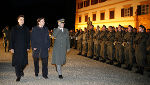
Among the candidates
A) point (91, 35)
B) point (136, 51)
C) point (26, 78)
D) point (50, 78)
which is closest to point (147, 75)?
point (136, 51)

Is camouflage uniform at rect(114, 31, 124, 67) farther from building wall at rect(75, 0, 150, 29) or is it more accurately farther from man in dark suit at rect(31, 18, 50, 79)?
building wall at rect(75, 0, 150, 29)

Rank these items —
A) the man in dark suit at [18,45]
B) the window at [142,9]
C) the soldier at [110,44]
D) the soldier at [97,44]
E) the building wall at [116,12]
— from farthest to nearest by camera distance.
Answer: the building wall at [116,12] < the window at [142,9] < the soldier at [97,44] < the soldier at [110,44] < the man in dark suit at [18,45]

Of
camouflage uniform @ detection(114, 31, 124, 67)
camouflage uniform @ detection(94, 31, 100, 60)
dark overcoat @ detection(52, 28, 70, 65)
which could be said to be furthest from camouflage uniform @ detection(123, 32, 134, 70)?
dark overcoat @ detection(52, 28, 70, 65)

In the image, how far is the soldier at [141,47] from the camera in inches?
400

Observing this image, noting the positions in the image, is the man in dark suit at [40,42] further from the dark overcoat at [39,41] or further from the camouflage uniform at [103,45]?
the camouflage uniform at [103,45]

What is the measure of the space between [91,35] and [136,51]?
511cm

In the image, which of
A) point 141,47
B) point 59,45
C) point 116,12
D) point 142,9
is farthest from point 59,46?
point 116,12

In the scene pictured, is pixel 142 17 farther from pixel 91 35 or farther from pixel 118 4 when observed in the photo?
pixel 91 35

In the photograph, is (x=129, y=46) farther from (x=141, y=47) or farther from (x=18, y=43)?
(x=18, y=43)

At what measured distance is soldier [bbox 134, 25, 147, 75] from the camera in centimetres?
1017

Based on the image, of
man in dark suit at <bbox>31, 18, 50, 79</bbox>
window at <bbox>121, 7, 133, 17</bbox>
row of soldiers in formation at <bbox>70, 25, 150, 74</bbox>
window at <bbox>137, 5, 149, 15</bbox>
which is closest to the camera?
man in dark suit at <bbox>31, 18, 50, 79</bbox>

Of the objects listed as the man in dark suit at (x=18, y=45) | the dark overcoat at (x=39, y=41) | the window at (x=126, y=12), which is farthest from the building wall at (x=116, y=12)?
the man in dark suit at (x=18, y=45)

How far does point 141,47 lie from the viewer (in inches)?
409

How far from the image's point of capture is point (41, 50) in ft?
28.5
